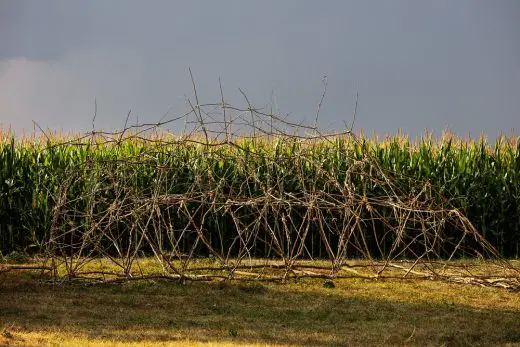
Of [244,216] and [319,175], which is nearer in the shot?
[244,216]

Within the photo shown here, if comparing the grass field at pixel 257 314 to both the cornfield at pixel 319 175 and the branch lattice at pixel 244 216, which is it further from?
the cornfield at pixel 319 175

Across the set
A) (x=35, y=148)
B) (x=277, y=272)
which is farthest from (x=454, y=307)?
(x=35, y=148)

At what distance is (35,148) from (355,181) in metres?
7.01

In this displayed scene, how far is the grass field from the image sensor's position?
8219 millimetres

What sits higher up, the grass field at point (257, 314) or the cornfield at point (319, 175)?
the cornfield at point (319, 175)

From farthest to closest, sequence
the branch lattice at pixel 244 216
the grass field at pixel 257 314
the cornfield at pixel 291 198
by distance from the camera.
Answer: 1. the cornfield at pixel 291 198
2. the branch lattice at pixel 244 216
3. the grass field at pixel 257 314

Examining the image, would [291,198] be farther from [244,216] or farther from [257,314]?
[257,314]

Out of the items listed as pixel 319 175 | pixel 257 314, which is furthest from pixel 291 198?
pixel 257 314

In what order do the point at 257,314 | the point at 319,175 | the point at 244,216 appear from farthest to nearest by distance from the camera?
1. the point at 319,175
2. the point at 244,216
3. the point at 257,314

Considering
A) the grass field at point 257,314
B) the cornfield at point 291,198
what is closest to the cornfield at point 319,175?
the cornfield at point 291,198

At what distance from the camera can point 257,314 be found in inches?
381

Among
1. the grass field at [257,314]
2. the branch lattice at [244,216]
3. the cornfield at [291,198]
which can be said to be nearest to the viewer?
the grass field at [257,314]

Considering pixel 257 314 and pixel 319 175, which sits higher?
pixel 319 175

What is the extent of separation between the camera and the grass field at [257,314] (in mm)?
8219
